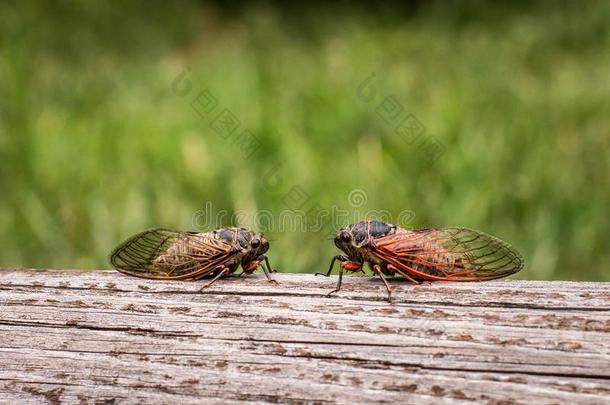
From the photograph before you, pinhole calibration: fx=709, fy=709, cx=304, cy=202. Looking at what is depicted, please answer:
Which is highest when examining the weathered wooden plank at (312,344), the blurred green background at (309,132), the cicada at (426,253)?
the blurred green background at (309,132)

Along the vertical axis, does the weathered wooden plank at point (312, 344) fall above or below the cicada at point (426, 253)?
below

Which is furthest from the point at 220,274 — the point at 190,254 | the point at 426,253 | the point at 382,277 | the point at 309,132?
the point at 309,132

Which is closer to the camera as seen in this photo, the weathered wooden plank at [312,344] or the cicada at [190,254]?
the weathered wooden plank at [312,344]

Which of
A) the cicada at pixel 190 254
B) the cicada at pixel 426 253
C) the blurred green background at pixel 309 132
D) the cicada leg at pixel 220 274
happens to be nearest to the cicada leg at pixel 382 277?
the cicada at pixel 426 253

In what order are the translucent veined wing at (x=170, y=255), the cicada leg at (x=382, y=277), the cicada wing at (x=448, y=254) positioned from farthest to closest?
the translucent veined wing at (x=170, y=255)
the cicada wing at (x=448, y=254)
the cicada leg at (x=382, y=277)

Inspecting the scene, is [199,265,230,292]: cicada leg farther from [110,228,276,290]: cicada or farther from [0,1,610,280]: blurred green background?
[0,1,610,280]: blurred green background

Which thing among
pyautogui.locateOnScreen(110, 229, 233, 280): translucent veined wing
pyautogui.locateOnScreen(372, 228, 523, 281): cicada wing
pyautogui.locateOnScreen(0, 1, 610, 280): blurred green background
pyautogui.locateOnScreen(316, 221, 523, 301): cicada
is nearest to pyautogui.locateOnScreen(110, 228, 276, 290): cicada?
pyautogui.locateOnScreen(110, 229, 233, 280): translucent veined wing

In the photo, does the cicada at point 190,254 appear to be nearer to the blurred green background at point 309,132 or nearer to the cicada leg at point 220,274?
the cicada leg at point 220,274
